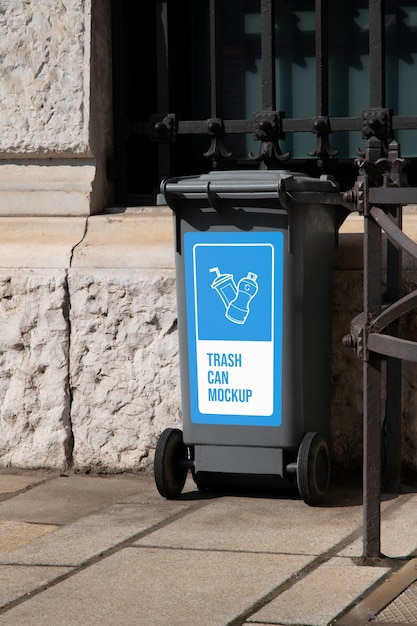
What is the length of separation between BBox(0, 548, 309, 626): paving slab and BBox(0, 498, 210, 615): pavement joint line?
0.09 ft

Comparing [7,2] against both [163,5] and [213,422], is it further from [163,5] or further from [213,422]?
[213,422]

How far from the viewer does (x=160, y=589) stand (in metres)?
3.53

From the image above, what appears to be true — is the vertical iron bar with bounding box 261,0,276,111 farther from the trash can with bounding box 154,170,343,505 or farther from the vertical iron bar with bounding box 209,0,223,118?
the trash can with bounding box 154,170,343,505

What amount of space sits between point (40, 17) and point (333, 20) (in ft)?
4.83

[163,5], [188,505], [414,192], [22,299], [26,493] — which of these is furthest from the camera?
[163,5]

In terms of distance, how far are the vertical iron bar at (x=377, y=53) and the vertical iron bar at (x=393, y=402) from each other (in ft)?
2.76

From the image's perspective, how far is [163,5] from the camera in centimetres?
580

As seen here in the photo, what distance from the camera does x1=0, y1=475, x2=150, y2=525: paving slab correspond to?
15.3 feet

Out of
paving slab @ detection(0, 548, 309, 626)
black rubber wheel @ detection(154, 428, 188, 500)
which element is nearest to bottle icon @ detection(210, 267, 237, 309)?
black rubber wheel @ detection(154, 428, 188, 500)

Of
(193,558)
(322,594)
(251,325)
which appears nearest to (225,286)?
(251,325)

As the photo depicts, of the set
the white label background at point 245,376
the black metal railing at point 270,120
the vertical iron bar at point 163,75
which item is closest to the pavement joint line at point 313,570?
the white label background at point 245,376

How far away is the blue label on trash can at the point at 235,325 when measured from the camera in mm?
4602

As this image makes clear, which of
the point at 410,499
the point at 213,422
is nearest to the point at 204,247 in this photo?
the point at 213,422

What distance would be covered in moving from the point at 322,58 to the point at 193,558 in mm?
2651
